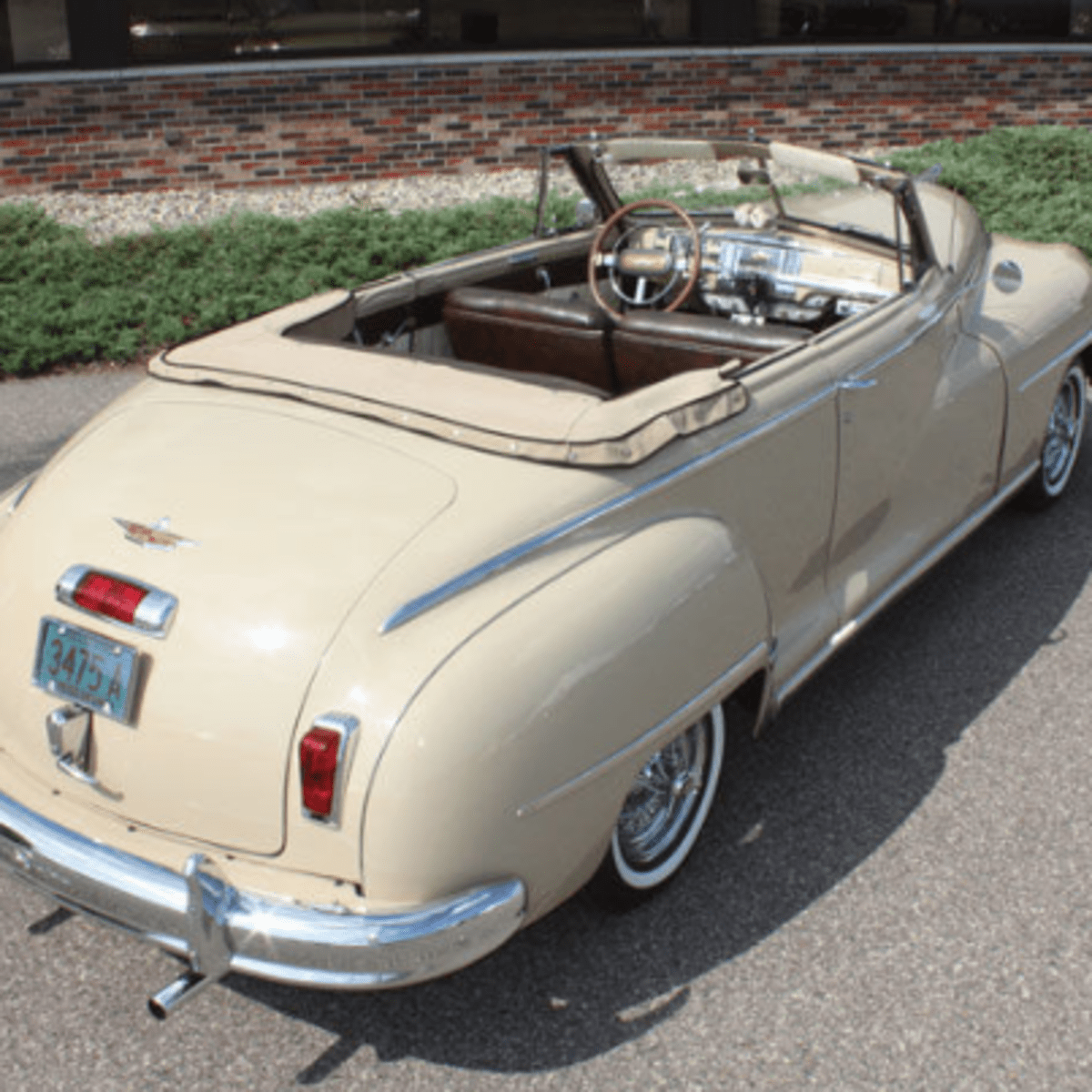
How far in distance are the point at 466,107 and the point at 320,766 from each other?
935 cm

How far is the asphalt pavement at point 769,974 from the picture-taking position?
2.97 m

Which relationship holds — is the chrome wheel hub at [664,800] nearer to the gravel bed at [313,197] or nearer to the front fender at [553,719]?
the front fender at [553,719]

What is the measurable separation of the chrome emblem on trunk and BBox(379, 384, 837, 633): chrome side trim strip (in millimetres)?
530

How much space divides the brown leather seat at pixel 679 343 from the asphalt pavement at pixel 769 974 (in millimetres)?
1130

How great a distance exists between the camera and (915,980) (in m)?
3.20

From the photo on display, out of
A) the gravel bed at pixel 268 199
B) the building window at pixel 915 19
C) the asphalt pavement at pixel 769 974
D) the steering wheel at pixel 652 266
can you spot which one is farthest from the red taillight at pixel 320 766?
the building window at pixel 915 19

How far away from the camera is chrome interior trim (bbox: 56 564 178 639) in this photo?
2.91m

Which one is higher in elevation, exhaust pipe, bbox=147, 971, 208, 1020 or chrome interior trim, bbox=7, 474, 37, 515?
chrome interior trim, bbox=7, 474, 37, 515

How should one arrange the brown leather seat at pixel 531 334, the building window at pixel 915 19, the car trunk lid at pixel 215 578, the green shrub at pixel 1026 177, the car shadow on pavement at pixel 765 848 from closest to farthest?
1. the car trunk lid at pixel 215 578
2. the car shadow on pavement at pixel 765 848
3. the brown leather seat at pixel 531 334
4. the green shrub at pixel 1026 177
5. the building window at pixel 915 19

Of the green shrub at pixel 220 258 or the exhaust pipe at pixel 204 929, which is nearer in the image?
the exhaust pipe at pixel 204 929

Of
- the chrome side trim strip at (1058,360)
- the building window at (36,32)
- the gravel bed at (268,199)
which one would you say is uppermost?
the building window at (36,32)

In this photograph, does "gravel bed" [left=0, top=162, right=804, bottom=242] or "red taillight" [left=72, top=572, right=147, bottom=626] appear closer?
"red taillight" [left=72, top=572, right=147, bottom=626]

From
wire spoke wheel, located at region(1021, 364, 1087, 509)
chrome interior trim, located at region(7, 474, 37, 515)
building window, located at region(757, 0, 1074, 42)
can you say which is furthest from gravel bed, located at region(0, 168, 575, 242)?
chrome interior trim, located at region(7, 474, 37, 515)

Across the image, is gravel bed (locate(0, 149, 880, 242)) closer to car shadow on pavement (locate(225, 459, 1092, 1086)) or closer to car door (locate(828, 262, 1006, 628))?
car door (locate(828, 262, 1006, 628))
